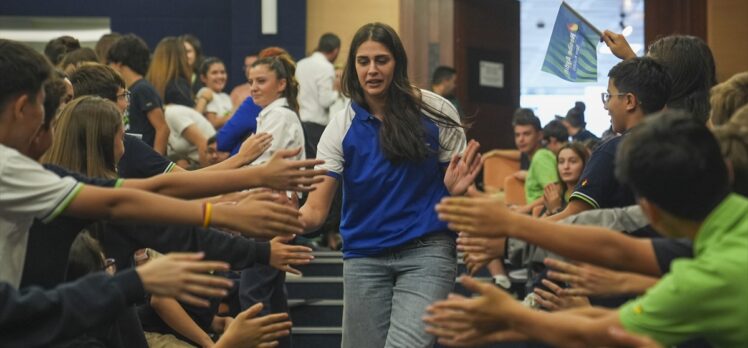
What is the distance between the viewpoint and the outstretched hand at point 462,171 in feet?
15.1

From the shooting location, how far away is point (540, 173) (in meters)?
8.90

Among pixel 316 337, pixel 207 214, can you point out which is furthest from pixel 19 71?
pixel 316 337

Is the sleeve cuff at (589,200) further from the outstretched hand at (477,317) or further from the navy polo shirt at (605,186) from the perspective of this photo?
the outstretched hand at (477,317)

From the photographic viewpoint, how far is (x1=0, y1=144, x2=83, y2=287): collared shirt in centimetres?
305

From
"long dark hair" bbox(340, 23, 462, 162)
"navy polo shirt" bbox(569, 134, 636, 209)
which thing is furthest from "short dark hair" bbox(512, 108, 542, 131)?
"navy polo shirt" bbox(569, 134, 636, 209)

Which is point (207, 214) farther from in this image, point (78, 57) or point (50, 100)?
point (78, 57)

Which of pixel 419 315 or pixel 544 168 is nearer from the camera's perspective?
pixel 419 315

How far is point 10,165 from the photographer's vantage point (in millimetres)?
3059

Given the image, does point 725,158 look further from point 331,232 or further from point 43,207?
point 331,232

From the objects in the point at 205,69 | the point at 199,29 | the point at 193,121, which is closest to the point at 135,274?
the point at 193,121

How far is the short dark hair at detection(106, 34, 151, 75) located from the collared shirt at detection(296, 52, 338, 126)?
2.59m

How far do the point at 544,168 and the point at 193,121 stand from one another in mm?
2391

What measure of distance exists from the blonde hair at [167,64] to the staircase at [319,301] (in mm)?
1487

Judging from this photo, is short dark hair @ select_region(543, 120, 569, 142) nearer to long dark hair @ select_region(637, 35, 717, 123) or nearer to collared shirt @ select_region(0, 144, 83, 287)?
long dark hair @ select_region(637, 35, 717, 123)
